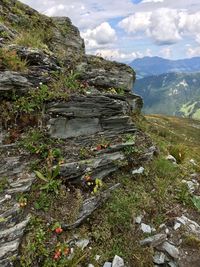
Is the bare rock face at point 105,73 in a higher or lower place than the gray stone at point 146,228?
higher

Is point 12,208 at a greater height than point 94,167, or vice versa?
point 94,167

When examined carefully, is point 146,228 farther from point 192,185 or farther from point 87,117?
point 87,117

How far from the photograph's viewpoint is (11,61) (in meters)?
11.7

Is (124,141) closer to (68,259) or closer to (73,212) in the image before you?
(73,212)

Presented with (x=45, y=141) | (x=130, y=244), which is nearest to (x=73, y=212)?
(x=130, y=244)

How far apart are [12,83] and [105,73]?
506 cm

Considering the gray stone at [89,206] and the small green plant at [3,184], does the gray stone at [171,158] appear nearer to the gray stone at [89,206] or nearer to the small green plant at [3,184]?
the gray stone at [89,206]

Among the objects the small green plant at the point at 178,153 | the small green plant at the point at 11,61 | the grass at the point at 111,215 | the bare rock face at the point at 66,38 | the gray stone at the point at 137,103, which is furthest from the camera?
the bare rock face at the point at 66,38

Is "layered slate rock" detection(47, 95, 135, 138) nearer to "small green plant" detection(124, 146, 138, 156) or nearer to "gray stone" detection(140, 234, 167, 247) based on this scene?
"small green plant" detection(124, 146, 138, 156)

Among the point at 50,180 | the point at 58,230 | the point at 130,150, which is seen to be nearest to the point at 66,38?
the point at 130,150

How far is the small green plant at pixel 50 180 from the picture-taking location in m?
9.54

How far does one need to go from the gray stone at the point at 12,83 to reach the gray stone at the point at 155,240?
6.51m

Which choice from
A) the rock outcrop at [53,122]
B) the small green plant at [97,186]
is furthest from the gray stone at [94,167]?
the small green plant at [97,186]

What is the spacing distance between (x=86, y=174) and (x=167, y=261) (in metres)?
3.63
